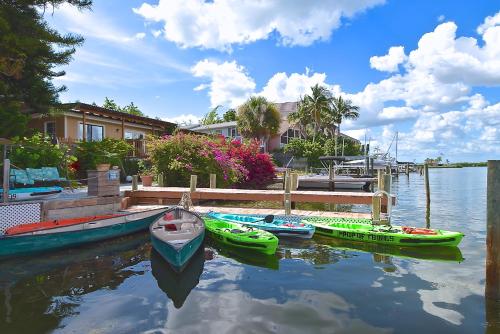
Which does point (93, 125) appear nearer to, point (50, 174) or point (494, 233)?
point (50, 174)

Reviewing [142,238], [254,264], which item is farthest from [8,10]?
[254,264]

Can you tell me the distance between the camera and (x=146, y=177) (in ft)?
61.9

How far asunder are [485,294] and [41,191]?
43.7 feet

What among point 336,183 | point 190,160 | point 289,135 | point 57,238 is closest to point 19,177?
point 57,238

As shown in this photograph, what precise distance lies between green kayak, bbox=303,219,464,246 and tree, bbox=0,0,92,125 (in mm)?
12567

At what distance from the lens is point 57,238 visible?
10.1 meters

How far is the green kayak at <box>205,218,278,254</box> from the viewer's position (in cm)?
995

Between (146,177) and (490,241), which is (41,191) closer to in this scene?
(146,177)

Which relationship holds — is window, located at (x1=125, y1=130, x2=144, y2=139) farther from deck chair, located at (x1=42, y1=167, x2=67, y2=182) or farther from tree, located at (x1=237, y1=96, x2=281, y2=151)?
tree, located at (x1=237, y1=96, x2=281, y2=151)

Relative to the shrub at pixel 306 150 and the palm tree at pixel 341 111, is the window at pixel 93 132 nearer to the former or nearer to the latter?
the shrub at pixel 306 150

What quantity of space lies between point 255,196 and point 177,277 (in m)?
6.41

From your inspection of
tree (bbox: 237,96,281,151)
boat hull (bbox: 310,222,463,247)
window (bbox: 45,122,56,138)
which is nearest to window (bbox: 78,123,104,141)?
window (bbox: 45,122,56,138)

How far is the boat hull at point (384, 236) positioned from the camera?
10.7 meters

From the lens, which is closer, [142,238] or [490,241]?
[490,241]
